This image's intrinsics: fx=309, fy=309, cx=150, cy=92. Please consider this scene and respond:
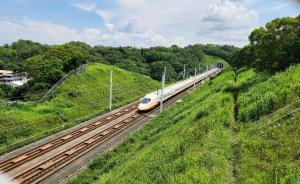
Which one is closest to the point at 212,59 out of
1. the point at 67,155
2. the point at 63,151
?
the point at 63,151

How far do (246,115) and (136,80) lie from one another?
54327mm

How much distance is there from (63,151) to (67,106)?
1678 centimetres

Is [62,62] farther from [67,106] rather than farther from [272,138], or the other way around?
[272,138]

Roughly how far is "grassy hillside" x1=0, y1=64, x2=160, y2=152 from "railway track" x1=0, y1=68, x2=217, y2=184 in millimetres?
2649

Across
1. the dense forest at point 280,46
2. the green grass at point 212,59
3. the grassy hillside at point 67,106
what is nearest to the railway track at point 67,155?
the grassy hillside at point 67,106

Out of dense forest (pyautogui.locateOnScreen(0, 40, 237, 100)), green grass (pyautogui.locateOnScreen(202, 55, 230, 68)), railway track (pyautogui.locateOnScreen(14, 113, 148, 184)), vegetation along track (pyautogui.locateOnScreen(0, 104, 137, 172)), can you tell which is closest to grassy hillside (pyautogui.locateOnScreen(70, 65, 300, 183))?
railway track (pyautogui.locateOnScreen(14, 113, 148, 184))

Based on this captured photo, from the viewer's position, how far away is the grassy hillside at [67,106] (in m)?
32.4

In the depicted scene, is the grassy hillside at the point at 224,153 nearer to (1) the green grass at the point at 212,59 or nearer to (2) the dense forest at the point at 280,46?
(2) the dense forest at the point at 280,46

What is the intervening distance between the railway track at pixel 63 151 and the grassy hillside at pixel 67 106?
8.69 feet

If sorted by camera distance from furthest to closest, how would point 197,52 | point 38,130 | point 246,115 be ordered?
point 197,52 → point 38,130 → point 246,115

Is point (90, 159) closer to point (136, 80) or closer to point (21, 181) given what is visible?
point (21, 181)

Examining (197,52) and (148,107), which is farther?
(197,52)

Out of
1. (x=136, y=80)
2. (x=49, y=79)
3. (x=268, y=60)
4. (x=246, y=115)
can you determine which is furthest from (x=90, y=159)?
(x=136, y=80)

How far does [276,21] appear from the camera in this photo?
1245 inches
